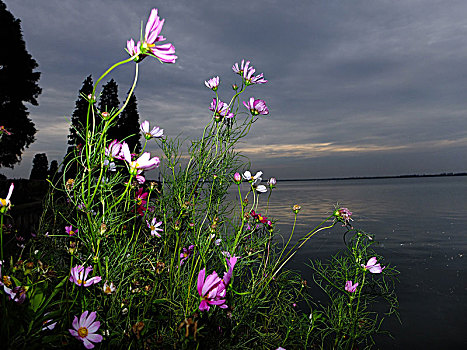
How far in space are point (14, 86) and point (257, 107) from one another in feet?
63.6

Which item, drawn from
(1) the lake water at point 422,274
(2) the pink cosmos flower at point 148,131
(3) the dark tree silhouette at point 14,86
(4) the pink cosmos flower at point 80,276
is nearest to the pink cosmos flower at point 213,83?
(2) the pink cosmos flower at point 148,131

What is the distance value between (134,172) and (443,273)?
7064 mm

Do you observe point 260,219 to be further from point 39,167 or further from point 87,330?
point 39,167

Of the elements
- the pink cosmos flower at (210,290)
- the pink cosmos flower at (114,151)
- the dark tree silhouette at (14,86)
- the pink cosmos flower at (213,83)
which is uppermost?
the dark tree silhouette at (14,86)

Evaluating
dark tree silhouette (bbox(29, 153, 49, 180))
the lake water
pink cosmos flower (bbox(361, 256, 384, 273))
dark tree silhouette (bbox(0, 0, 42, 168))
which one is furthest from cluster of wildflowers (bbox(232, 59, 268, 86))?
dark tree silhouette (bbox(29, 153, 49, 180))

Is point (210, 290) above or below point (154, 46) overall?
below

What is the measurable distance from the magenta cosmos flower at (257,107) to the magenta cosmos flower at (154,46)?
3.49 ft

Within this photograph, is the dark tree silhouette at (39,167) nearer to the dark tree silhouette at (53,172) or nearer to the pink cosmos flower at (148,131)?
the dark tree silhouette at (53,172)

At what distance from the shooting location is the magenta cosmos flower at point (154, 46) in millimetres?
849

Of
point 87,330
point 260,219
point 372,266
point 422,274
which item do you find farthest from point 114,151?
point 422,274

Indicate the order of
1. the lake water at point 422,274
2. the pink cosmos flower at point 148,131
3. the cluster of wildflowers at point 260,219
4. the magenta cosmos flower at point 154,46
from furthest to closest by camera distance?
the lake water at point 422,274, the cluster of wildflowers at point 260,219, the pink cosmos flower at point 148,131, the magenta cosmos flower at point 154,46

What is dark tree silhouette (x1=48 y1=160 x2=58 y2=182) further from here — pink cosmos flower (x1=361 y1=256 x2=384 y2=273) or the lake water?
the lake water

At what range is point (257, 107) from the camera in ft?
6.28

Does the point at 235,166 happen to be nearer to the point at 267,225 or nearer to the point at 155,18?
the point at 267,225
